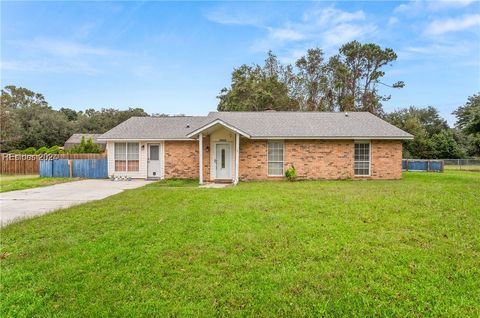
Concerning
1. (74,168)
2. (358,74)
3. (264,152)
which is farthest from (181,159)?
(358,74)

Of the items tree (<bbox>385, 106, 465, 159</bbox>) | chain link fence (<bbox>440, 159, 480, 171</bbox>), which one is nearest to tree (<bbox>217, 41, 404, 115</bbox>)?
tree (<bbox>385, 106, 465, 159</bbox>)

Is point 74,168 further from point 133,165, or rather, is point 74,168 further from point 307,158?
point 307,158

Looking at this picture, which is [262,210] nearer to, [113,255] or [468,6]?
[113,255]

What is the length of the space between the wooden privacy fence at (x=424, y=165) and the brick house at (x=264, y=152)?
12.0 metres

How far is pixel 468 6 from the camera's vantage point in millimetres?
11250

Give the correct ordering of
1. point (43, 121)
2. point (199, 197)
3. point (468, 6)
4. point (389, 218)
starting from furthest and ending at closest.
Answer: point (43, 121) < point (468, 6) < point (199, 197) < point (389, 218)

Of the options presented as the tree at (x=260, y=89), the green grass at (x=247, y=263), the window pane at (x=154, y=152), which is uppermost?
the tree at (x=260, y=89)

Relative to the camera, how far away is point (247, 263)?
4.23m

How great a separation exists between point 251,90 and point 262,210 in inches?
1136

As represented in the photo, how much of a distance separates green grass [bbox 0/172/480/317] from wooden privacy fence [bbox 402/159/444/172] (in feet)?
70.4

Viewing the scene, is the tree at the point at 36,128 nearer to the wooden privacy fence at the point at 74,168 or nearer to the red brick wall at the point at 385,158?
the wooden privacy fence at the point at 74,168

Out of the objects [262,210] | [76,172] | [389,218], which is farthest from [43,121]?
[389,218]

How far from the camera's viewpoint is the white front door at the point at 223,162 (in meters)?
15.8

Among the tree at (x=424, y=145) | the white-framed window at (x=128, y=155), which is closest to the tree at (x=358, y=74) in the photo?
the tree at (x=424, y=145)
